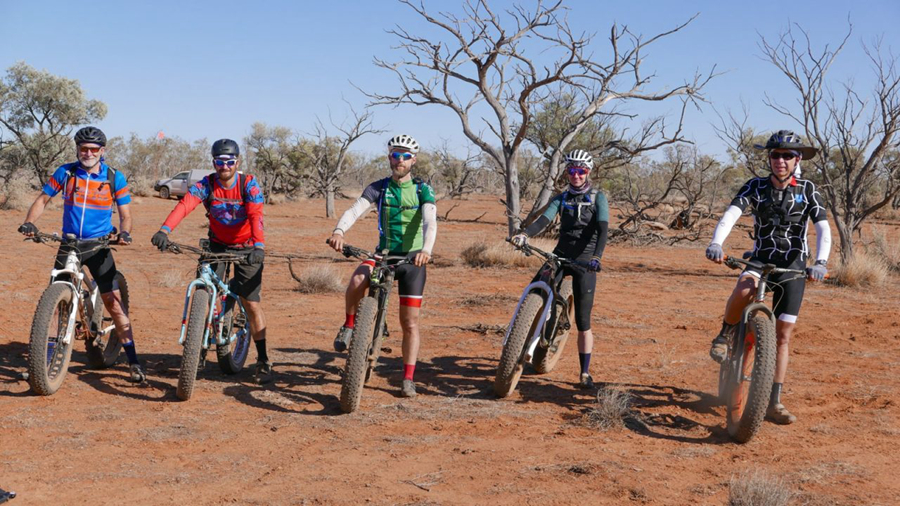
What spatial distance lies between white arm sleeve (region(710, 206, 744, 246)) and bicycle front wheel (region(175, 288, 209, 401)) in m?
3.71

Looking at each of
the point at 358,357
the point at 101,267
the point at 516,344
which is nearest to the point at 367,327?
the point at 358,357

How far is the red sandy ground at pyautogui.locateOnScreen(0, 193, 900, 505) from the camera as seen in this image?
4.27 metres

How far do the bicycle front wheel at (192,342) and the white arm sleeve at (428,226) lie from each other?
170 cm

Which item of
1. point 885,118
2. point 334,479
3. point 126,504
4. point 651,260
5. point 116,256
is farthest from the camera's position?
point 651,260

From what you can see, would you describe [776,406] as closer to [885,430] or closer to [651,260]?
[885,430]

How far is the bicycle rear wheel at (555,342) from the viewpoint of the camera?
641cm

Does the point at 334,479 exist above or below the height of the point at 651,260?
below

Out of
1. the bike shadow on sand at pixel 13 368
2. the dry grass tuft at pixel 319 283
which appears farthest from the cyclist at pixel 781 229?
the dry grass tuft at pixel 319 283

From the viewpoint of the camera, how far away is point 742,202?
5578 millimetres

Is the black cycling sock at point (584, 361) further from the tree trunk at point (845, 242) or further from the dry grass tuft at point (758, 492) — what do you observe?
the tree trunk at point (845, 242)

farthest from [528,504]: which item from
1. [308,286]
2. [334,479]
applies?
[308,286]

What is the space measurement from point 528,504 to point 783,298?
270cm

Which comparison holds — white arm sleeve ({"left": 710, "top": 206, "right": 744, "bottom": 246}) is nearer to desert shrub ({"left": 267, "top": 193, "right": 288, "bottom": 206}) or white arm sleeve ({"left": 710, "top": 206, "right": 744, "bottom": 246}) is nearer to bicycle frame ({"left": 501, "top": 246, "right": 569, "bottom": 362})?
bicycle frame ({"left": 501, "top": 246, "right": 569, "bottom": 362})

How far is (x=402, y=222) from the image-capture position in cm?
605
